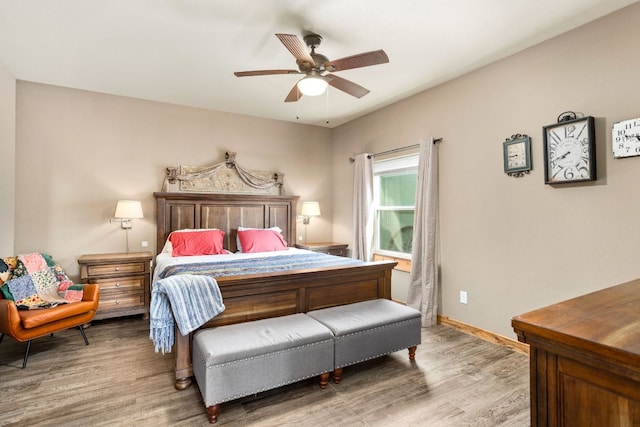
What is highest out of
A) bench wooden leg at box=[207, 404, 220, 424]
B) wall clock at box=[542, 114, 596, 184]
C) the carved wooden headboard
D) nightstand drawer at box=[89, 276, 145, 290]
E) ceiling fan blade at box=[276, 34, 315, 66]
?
ceiling fan blade at box=[276, 34, 315, 66]

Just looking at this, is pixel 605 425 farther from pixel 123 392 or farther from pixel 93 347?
pixel 93 347

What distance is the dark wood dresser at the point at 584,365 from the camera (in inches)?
30.5

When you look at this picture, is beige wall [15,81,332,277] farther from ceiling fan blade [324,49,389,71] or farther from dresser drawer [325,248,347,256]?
ceiling fan blade [324,49,389,71]

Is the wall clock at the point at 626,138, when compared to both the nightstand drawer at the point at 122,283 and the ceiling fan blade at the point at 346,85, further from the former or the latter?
the nightstand drawer at the point at 122,283

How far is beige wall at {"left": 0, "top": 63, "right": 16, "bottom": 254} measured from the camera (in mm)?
3229

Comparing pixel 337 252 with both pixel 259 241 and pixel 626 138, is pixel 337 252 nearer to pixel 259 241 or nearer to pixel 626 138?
pixel 259 241

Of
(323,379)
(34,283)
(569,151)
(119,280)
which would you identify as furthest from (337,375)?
(34,283)

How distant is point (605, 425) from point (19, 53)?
15.4ft

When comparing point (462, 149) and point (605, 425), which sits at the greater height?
point (462, 149)

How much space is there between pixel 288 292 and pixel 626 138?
2.76 m

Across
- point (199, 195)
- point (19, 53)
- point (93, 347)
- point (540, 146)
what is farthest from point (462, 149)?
point (19, 53)

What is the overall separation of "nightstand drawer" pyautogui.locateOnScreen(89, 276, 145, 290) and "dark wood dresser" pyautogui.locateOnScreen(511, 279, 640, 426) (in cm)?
394

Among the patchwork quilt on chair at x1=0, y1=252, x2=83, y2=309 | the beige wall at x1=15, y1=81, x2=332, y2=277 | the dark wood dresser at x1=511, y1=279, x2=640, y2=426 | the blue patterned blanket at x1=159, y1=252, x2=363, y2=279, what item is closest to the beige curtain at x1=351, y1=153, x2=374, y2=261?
the blue patterned blanket at x1=159, y1=252, x2=363, y2=279

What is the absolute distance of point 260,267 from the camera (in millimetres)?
2951
